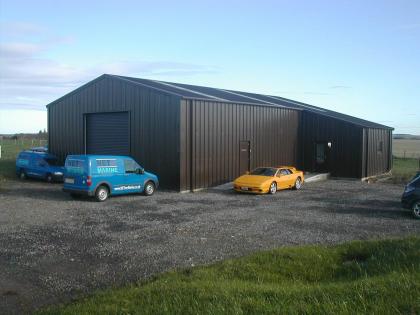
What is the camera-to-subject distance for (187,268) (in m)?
7.77

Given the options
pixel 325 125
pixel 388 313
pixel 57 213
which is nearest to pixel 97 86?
pixel 57 213

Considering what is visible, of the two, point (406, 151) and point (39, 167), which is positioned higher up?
point (406, 151)

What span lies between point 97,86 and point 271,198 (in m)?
11.4

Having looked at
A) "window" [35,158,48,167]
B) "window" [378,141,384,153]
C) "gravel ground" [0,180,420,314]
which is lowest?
"gravel ground" [0,180,420,314]

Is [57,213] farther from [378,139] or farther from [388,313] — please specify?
[378,139]

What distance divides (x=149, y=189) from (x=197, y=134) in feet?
12.4

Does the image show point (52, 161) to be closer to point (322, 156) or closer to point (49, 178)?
point (49, 178)

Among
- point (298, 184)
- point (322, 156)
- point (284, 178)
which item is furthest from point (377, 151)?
point (284, 178)

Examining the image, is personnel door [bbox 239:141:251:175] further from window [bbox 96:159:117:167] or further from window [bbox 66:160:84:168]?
window [bbox 66:160:84:168]

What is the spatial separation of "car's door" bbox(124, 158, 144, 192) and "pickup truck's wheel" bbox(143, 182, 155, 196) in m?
0.24

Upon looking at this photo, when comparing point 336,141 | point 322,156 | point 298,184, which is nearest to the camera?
point 298,184

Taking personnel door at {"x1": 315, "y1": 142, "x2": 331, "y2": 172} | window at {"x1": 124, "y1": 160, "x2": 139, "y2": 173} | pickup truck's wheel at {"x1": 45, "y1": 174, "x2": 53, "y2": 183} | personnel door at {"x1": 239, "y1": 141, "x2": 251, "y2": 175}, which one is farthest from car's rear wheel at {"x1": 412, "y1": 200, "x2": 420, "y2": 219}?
pickup truck's wheel at {"x1": 45, "y1": 174, "x2": 53, "y2": 183}

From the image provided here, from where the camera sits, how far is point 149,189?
1852cm

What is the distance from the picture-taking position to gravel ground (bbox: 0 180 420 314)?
25.3 feet
